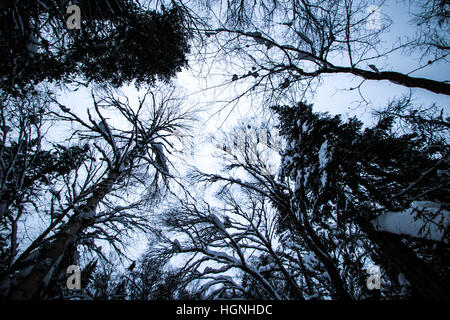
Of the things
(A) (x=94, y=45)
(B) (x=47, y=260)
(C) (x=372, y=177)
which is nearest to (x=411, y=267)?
(C) (x=372, y=177)

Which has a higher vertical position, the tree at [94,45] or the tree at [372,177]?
the tree at [94,45]

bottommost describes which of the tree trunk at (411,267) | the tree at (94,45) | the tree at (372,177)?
the tree trunk at (411,267)

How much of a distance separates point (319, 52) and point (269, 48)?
48.7 inches

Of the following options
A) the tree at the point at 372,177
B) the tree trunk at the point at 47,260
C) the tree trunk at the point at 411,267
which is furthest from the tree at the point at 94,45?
the tree trunk at the point at 411,267

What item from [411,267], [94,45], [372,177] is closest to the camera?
[411,267]

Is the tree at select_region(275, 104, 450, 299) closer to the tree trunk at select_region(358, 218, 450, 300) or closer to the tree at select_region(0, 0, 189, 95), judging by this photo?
the tree trunk at select_region(358, 218, 450, 300)

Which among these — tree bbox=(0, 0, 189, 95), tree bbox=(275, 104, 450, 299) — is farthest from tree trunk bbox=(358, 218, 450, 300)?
tree bbox=(0, 0, 189, 95)

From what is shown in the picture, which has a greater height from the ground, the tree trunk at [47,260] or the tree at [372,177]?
the tree at [372,177]

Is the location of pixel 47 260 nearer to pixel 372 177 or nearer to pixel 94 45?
pixel 94 45

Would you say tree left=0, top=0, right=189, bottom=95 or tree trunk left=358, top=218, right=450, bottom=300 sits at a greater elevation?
tree left=0, top=0, right=189, bottom=95

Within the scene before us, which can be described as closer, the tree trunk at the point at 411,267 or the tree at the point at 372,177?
the tree trunk at the point at 411,267

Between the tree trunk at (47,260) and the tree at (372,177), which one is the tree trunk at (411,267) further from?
the tree trunk at (47,260)

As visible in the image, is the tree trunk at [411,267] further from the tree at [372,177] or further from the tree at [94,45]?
the tree at [94,45]

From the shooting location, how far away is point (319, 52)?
12.2 ft
